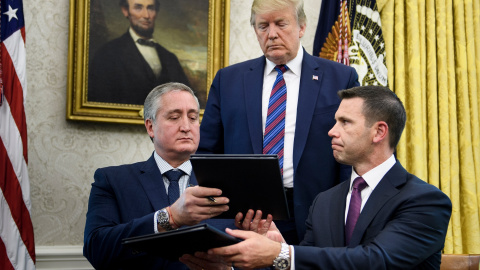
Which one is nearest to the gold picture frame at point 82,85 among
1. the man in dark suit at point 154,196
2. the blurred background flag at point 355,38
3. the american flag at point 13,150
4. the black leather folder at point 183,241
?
the american flag at point 13,150

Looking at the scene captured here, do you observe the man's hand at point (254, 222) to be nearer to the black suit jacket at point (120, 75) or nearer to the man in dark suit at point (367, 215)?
the man in dark suit at point (367, 215)

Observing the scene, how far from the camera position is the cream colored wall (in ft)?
13.0

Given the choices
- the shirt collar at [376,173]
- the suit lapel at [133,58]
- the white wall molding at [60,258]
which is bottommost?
the white wall molding at [60,258]

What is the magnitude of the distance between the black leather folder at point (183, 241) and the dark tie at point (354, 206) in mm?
571

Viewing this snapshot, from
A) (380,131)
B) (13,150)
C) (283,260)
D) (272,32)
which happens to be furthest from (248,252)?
(13,150)

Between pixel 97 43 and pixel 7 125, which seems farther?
pixel 97 43

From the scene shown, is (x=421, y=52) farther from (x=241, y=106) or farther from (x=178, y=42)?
(x=241, y=106)

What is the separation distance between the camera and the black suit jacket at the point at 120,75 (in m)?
4.06

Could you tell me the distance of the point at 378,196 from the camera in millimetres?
2400

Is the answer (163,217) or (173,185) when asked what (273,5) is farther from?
A: (163,217)

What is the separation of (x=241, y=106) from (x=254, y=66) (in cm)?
25

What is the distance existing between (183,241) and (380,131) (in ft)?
3.47

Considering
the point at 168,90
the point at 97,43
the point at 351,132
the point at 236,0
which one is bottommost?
the point at 351,132

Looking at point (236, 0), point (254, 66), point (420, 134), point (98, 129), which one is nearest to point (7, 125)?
point (98, 129)
